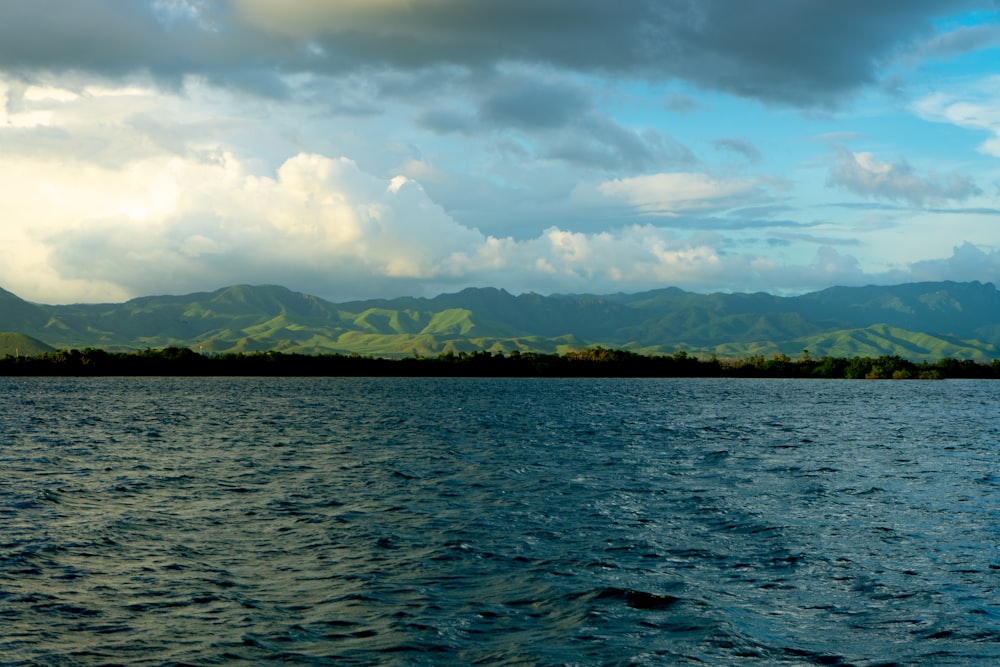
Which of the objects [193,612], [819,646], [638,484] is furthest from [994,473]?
[193,612]

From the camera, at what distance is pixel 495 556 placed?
35.6m

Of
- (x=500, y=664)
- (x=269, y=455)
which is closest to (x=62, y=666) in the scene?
(x=500, y=664)

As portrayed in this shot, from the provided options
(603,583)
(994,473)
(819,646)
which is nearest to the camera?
(819,646)

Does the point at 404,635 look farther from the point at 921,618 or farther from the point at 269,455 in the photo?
the point at 269,455

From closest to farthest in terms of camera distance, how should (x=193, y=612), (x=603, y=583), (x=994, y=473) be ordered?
(x=193, y=612) < (x=603, y=583) < (x=994, y=473)

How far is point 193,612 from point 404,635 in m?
7.30

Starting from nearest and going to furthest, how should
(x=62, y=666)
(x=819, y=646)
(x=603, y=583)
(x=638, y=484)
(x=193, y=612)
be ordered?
1. (x=62, y=666)
2. (x=819, y=646)
3. (x=193, y=612)
4. (x=603, y=583)
5. (x=638, y=484)

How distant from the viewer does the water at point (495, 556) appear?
80.5ft

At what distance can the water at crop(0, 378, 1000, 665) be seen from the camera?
2455 centimetres

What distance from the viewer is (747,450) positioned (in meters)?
83.2

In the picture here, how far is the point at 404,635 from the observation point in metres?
25.0

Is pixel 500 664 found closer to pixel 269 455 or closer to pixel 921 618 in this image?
pixel 921 618

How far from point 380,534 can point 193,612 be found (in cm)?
1374

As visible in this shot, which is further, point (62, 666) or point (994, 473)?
point (994, 473)
